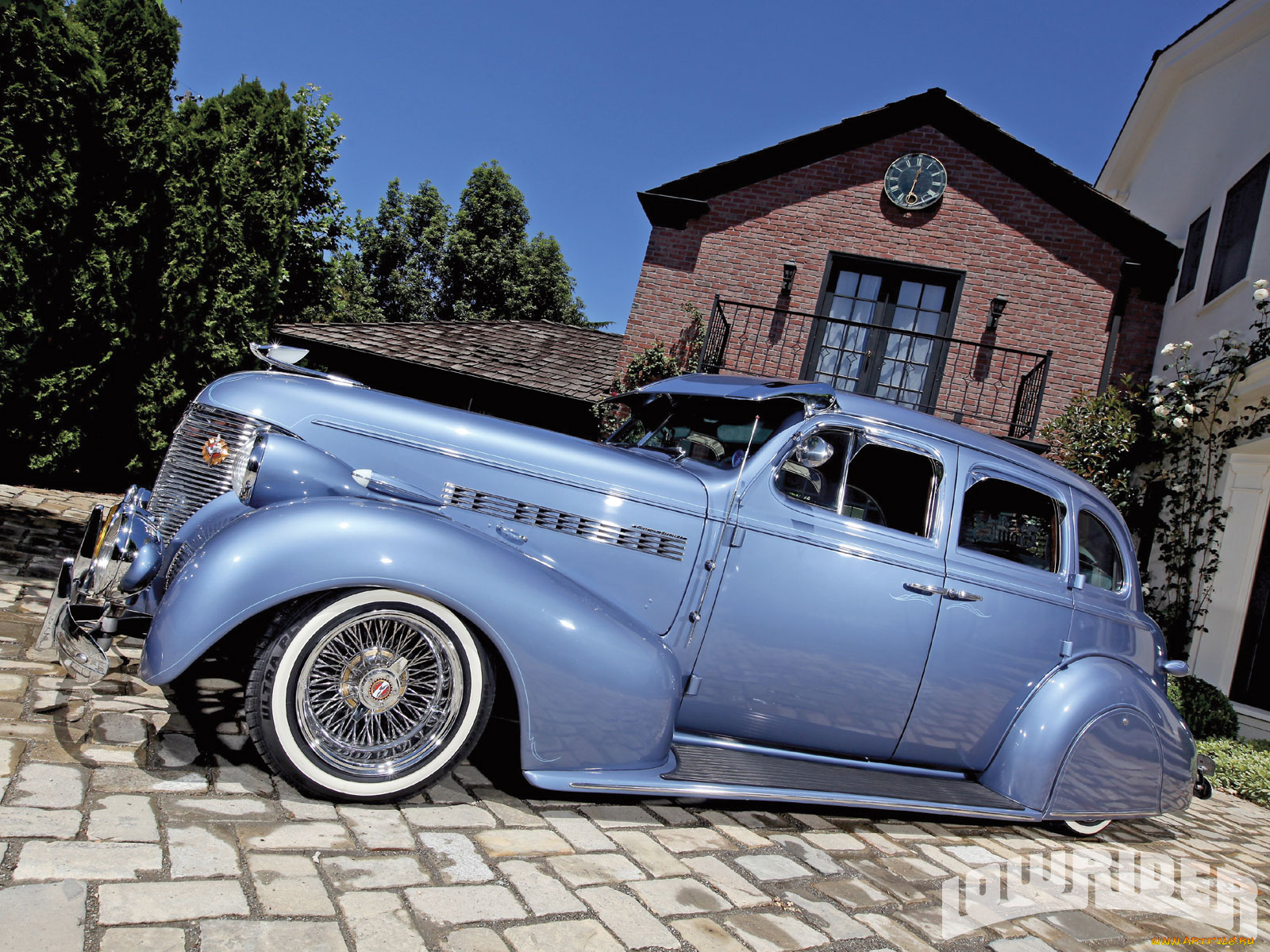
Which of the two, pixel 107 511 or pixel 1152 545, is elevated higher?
pixel 1152 545

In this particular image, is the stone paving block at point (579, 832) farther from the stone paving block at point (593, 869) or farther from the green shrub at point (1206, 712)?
the green shrub at point (1206, 712)

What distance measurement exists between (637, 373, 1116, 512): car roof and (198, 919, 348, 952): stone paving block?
2603 mm

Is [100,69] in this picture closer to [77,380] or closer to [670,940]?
[77,380]

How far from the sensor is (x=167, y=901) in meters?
1.98

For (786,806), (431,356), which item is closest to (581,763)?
(786,806)

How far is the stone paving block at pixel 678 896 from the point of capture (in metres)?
2.48

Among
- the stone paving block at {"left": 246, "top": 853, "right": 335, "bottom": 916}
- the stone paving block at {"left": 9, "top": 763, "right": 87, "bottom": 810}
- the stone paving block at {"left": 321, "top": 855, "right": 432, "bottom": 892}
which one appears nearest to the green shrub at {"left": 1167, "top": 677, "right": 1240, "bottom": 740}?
the stone paving block at {"left": 321, "top": 855, "right": 432, "bottom": 892}

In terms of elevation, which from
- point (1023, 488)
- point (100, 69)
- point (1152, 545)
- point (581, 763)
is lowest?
point (581, 763)

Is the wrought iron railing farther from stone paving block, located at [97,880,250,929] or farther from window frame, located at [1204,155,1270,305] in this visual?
stone paving block, located at [97,880,250,929]

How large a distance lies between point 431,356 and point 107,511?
10437mm

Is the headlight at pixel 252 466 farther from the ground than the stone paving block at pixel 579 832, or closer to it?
farther from the ground

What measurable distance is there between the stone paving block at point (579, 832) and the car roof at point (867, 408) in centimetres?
194

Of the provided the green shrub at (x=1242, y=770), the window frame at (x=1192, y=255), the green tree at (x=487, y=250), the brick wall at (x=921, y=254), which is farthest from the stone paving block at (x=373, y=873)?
the green tree at (x=487, y=250)

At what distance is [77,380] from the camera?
9445 mm
